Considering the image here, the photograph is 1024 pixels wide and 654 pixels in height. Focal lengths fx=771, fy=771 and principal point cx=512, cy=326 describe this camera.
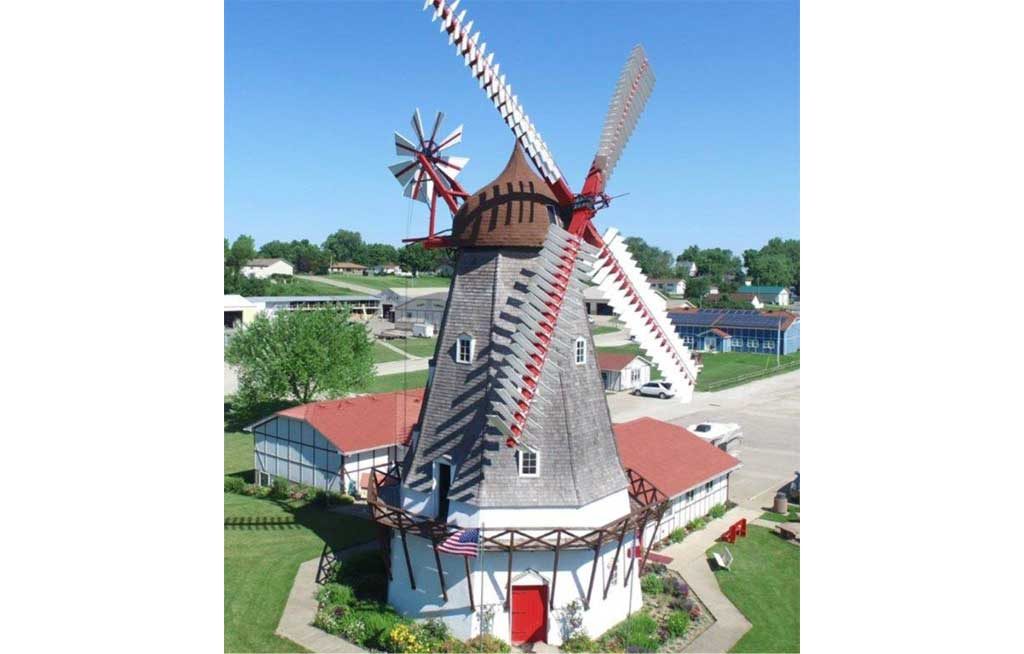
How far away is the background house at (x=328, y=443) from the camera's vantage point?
27797mm

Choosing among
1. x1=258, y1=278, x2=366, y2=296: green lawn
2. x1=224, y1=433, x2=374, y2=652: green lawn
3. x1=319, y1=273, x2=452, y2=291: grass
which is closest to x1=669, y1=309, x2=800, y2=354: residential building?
x1=319, y1=273, x2=452, y2=291: grass

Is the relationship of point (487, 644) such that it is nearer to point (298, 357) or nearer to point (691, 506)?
point (691, 506)

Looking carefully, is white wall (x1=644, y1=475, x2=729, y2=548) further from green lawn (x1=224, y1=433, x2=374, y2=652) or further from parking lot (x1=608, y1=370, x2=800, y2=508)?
green lawn (x1=224, y1=433, x2=374, y2=652)

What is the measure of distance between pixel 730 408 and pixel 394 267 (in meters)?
89.0

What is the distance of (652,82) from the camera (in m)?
18.0

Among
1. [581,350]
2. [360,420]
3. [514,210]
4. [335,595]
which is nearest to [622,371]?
[360,420]

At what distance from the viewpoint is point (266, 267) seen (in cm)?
11225

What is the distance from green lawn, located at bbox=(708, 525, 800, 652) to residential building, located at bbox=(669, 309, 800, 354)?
49141 mm

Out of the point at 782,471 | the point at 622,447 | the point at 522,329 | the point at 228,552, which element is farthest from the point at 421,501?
the point at 782,471

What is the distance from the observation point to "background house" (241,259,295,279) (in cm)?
11006

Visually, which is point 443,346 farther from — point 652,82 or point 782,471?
point 782,471

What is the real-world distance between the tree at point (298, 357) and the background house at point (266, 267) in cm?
7183

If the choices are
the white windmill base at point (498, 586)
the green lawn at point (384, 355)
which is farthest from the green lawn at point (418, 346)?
the white windmill base at point (498, 586)

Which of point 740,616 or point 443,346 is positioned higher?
point 443,346
